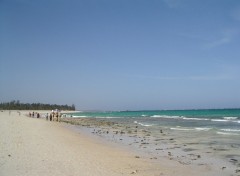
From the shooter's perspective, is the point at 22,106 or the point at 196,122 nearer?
the point at 196,122

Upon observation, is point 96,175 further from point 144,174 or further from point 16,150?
point 16,150

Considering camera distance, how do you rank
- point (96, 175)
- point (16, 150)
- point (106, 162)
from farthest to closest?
point (16, 150)
point (106, 162)
point (96, 175)

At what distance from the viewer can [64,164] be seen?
→ 1148 cm

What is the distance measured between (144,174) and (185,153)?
20.6ft

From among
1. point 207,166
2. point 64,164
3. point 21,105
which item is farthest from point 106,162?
point 21,105

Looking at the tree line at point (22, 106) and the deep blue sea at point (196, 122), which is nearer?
the deep blue sea at point (196, 122)

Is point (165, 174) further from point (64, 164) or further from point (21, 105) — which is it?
point (21, 105)

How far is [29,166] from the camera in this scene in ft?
35.6

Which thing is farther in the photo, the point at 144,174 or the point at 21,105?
the point at 21,105

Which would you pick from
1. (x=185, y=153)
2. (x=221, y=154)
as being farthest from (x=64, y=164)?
(x=221, y=154)

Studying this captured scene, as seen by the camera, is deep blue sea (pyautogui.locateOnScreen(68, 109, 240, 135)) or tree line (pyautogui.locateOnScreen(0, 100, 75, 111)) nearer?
deep blue sea (pyautogui.locateOnScreen(68, 109, 240, 135))

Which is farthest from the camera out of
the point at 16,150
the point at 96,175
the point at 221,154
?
the point at 221,154

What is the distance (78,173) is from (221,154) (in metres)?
8.83

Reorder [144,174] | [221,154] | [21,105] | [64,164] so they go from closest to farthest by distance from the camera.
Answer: [144,174]
[64,164]
[221,154]
[21,105]
